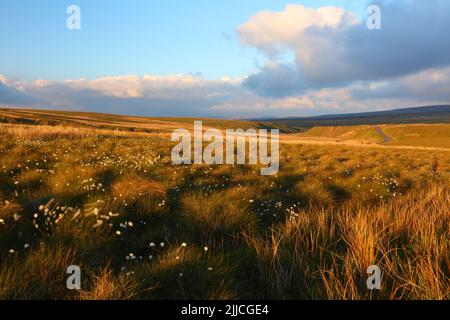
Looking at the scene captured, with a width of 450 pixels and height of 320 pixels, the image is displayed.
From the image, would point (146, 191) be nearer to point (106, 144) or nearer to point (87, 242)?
point (87, 242)

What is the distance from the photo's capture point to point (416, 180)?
40.8 ft

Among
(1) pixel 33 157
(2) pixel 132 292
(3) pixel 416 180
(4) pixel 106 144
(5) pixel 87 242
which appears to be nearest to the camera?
(2) pixel 132 292

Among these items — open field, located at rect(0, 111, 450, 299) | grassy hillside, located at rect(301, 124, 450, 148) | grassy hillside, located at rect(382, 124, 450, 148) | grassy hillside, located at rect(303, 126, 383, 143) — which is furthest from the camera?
grassy hillside, located at rect(303, 126, 383, 143)

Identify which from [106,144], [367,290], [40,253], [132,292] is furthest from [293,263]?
[106,144]

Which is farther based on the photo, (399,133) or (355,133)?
(355,133)

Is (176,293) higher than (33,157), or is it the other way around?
(33,157)

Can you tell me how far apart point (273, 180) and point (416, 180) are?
19.4 feet

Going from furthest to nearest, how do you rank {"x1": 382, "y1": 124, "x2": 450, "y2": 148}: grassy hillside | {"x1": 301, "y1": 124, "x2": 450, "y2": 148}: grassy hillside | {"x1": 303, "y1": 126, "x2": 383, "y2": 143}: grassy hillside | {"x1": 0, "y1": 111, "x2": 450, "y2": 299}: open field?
{"x1": 303, "y1": 126, "x2": 383, "y2": 143}: grassy hillside
{"x1": 382, "y1": 124, "x2": 450, "y2": 148}: grassy hillside
{"x1": 301, "y1": 124, "x2": 450, "y2": 148}: grassy hillside
{"x1": 0, "y1": 111, "x2": 450, "y2": 299}: open field

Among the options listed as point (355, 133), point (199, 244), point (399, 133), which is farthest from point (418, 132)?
point (199, 244)

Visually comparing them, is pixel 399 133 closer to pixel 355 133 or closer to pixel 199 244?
pixel 355 133

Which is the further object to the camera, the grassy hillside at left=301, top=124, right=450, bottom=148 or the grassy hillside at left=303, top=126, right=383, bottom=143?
the grassy hillside at left=303, top=126, right=383, bottom=143

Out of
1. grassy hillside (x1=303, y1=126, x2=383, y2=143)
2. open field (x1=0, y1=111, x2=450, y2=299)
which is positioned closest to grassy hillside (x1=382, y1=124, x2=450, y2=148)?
grassy hillside (x1=303, y1=126, x2=383, y2=143)

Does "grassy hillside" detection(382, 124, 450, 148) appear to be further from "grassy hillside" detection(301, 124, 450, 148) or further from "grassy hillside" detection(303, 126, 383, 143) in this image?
"grassy hillside" detection(303, 126, 383, 143)

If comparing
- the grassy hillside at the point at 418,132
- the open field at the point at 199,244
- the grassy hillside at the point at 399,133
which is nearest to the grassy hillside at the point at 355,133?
the grassy hillside at the point at 399,133
